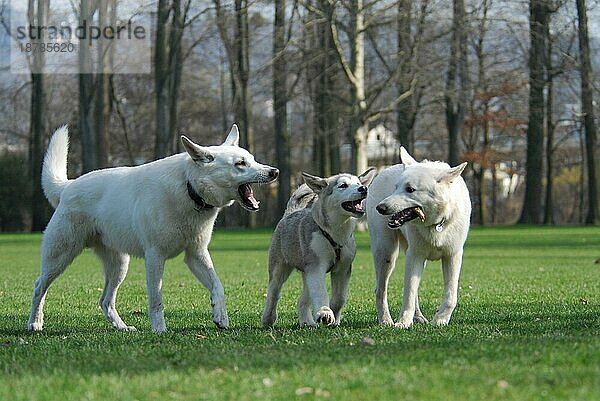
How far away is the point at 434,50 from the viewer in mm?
39406

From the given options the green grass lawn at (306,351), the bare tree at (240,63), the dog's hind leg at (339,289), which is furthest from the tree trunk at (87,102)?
the dog's hind leg at (339,289)

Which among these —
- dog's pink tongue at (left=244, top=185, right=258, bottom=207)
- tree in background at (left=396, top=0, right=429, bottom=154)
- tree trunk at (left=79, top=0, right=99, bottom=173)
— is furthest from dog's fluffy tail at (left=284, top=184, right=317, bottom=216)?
tree trunk at (left=79, top=0, right=99, bottom=173)

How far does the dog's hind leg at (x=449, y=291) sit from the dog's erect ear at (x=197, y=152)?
231cm

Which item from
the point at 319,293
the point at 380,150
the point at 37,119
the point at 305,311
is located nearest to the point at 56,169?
the point at 305,311

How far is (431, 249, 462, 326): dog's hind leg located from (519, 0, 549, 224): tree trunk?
31805mm

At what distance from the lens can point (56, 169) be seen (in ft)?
36.7

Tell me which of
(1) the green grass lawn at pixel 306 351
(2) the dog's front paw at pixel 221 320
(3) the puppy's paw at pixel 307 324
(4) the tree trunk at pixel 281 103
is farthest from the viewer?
(4) the tree trunk at pixel 281 103

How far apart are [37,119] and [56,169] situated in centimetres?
4078

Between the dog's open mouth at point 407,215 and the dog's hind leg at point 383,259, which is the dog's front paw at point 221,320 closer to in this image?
the dog's hind leg at point 383,259

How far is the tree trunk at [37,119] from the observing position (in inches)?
1905

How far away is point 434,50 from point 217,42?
540 inches

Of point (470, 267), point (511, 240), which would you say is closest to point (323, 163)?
point (511, 240)

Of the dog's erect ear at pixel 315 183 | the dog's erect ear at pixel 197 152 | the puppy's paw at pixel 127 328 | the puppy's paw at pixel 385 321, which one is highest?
the dog's erect ear at pixel 197 152

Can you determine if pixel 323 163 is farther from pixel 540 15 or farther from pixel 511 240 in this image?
pixel 511 240
